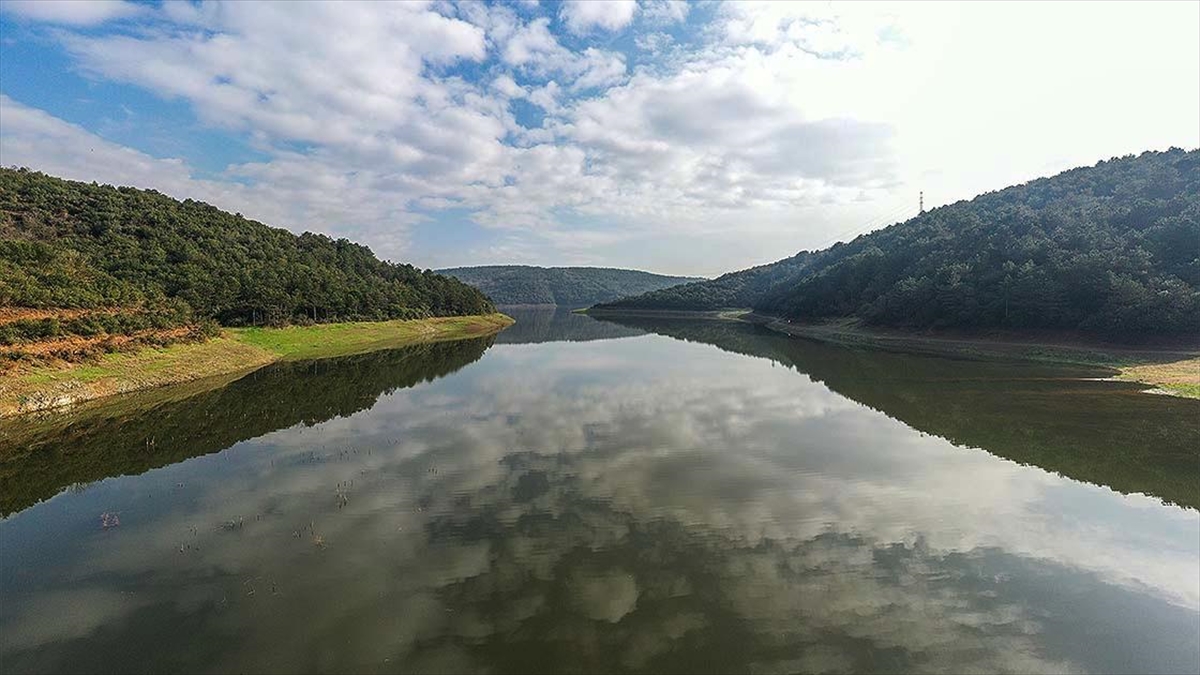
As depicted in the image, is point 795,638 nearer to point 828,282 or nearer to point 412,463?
point 412,463

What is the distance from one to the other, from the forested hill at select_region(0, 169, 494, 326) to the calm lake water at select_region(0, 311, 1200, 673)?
1851 cm

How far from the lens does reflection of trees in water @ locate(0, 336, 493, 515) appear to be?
701 inches

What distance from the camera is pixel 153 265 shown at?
58.1 metres

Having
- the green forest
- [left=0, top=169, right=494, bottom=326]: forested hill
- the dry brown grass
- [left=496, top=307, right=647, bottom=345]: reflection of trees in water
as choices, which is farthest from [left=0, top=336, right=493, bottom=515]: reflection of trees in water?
the dry brown grass

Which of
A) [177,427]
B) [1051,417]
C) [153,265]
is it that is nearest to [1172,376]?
[1051,417]

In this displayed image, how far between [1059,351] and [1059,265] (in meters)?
13.0

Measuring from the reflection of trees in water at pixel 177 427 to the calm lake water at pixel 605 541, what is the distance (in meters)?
0.22

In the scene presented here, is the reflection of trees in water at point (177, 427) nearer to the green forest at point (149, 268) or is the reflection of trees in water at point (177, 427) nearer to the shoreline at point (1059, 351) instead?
the green forest at point (149, 268)

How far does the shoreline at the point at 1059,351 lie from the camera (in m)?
35.3

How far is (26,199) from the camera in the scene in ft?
214

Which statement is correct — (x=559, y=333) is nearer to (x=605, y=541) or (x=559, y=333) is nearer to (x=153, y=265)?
(x=153, y=265)

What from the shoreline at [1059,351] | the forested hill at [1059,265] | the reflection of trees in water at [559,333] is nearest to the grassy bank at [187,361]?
the reflection of trees in water at [559,333]

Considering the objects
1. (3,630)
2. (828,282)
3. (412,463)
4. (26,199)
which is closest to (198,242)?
(26,199)

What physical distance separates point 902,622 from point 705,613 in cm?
313
